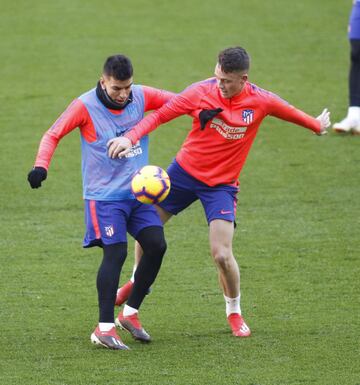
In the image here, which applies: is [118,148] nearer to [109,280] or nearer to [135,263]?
[109,280]

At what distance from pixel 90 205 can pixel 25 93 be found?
31.9 ft

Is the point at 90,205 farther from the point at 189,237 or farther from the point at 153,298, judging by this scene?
the point at 189,237

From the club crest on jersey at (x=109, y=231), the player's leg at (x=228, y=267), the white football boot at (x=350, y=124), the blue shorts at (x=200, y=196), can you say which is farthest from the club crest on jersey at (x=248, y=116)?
the white football boot at (x=350, y=124)

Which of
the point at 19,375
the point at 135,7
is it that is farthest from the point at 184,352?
the point at 135,7

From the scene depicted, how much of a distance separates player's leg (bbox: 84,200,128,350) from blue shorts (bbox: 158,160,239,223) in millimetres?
739

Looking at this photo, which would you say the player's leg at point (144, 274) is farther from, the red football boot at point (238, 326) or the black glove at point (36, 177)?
the black glove at point (36, 177)

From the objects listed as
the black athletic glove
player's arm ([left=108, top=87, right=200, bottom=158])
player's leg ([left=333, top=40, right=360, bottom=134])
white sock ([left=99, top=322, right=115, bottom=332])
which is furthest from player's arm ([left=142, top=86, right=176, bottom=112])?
player's leg ([left=333, top=40, right=360, bottom=134])

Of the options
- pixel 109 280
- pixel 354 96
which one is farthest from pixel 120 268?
pixel 354 96

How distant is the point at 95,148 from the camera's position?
7926 mm

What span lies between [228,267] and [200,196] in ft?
2.11

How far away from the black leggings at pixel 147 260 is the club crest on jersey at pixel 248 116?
43.1 inches

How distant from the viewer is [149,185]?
7.66 metres

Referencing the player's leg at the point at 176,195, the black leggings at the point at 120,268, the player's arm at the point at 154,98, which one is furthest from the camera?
the player's leg at the point at 176,195

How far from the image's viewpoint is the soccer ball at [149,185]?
766 cm
